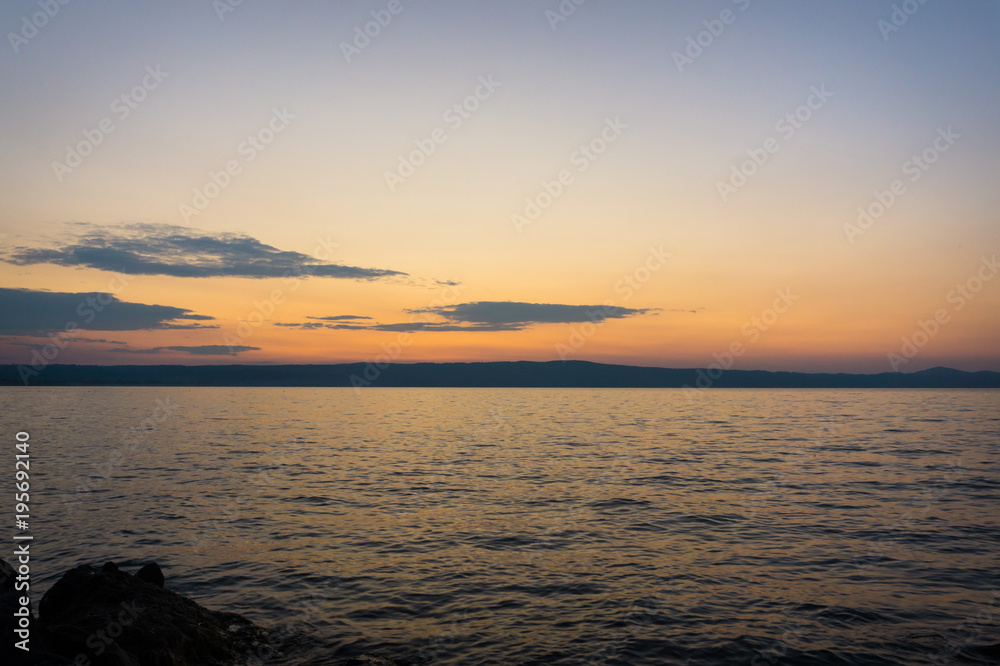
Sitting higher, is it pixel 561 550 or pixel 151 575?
pixel 151 575

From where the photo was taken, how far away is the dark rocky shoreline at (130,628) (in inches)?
363

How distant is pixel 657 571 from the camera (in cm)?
1670

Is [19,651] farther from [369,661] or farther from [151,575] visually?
[369,661]

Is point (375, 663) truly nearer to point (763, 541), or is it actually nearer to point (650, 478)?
point (763, 541)

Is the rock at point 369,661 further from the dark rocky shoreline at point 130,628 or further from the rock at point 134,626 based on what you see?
the rock at point 134,626

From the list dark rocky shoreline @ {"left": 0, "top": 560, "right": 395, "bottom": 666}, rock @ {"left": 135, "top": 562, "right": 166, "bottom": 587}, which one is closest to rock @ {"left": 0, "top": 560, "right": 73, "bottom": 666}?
dark rocky shoreline @ {"left": 0, "top": 560, "right": 395, "bottom": 666}

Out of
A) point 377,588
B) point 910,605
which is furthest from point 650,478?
point 377,588

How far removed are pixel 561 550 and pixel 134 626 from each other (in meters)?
12.2

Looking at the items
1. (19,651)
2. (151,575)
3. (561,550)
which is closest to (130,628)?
(19,651)

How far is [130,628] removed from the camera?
10414 millimetres

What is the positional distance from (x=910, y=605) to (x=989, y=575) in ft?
13.9

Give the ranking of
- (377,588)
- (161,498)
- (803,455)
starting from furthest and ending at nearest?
(803,455) < (161,498) < (377,588)

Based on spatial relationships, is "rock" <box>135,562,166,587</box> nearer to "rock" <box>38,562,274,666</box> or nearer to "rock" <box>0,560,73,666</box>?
"rock" <box>38,562,274,666</box>

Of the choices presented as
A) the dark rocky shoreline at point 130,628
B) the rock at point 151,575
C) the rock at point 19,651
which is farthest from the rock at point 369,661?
the rock at point 151,575
